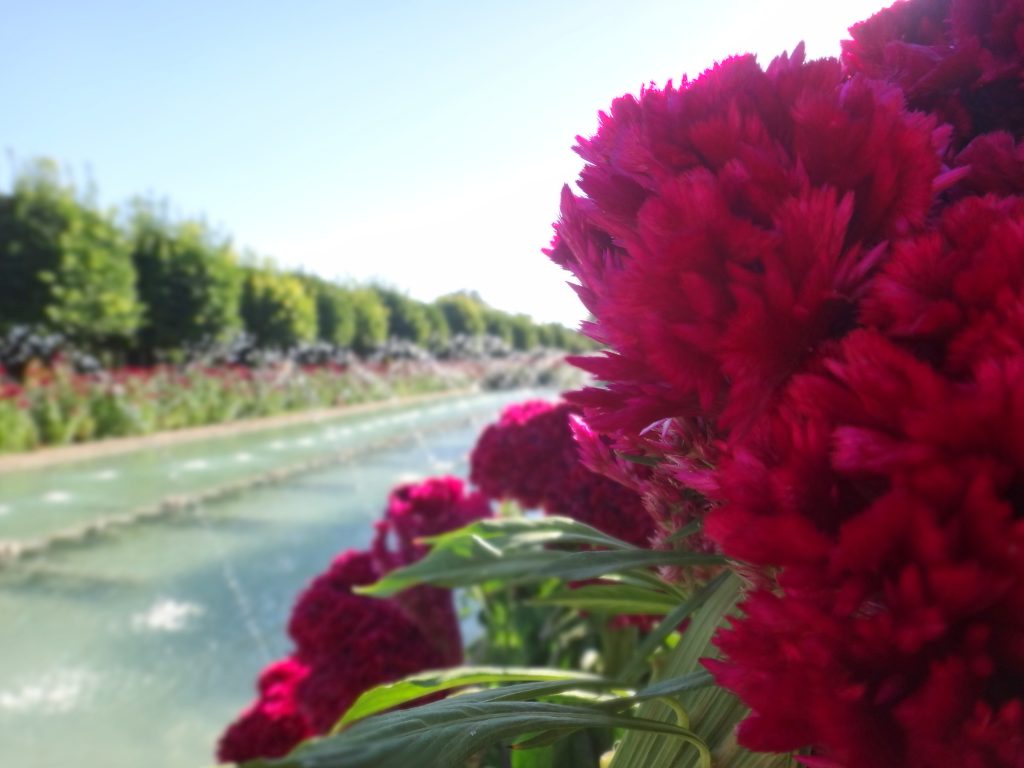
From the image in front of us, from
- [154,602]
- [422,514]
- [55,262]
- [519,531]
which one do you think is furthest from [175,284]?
[519,531]

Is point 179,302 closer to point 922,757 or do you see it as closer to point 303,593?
point 303,593

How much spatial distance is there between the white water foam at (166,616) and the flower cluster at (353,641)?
2.10 m

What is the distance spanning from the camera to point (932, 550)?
0.22 metres

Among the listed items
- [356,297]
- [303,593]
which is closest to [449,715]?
[303,593]

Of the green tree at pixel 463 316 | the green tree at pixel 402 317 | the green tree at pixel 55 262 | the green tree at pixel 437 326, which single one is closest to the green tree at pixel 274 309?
the green tree at pixel 55 262

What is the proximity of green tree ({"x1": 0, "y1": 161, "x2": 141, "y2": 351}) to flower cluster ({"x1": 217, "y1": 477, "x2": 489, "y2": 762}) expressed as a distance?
1263 cm

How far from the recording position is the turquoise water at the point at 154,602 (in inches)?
105

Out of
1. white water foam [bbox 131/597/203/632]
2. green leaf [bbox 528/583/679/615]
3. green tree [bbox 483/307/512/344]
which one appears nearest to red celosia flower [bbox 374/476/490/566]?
green leaf [bbox 528/583/679/615]

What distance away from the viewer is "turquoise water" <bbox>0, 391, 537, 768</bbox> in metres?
2.68

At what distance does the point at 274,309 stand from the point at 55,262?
5.29 m

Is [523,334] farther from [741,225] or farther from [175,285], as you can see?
[741,225]

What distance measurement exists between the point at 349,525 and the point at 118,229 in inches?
440

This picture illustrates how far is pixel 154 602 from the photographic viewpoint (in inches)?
149

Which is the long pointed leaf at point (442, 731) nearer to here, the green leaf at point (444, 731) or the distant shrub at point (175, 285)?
the green leaf at point (444, 731)
